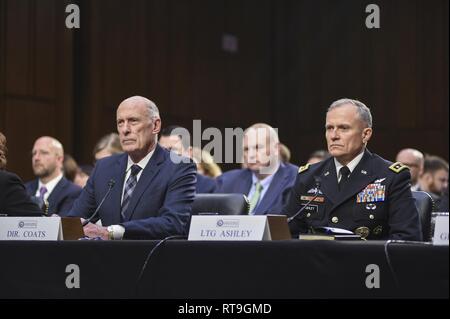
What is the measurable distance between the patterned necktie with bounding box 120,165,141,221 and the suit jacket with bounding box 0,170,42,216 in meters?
0.43

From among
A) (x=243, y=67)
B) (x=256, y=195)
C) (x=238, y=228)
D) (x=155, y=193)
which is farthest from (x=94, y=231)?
(x=243, y=67)

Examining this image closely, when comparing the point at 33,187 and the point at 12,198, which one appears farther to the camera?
the point at 33,187

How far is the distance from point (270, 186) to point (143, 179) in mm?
2109

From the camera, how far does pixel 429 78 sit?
36.1 ft

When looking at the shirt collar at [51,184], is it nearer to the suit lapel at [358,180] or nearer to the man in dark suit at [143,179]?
the man in dark suit at [143,179]

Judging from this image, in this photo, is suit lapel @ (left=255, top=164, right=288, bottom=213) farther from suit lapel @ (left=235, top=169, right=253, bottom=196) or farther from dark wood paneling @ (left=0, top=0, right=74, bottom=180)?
dark wood paneling @ (left=0, top=0, right=74, bottom=180)

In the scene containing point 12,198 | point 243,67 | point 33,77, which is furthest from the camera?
point 243,67

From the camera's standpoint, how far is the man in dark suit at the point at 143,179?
4.44 metres

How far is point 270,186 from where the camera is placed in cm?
648

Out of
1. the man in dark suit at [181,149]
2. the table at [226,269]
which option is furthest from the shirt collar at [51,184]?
the table at [226,269]

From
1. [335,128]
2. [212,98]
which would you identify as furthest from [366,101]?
[335,128]

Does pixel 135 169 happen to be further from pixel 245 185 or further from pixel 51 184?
pixel 51 184
